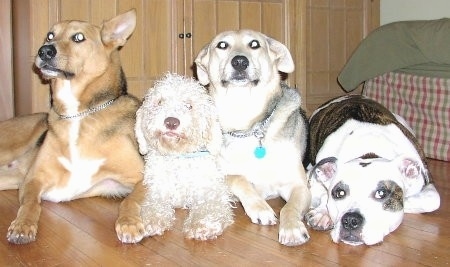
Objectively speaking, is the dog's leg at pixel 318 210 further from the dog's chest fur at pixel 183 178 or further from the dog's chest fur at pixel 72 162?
the dog's chest fur at pixel 72 162

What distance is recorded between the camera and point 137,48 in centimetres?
445

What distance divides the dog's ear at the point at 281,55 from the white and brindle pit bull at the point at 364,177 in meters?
0.50

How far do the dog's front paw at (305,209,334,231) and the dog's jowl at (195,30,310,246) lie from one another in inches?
3.1

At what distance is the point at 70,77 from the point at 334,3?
3849 millimetres

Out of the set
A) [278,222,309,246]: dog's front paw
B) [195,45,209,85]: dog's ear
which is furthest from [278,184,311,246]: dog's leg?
[195,45,209,85]: dog's ear

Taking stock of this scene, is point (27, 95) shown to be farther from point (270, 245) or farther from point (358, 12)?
point (358, 12)

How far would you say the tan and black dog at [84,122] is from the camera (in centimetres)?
294

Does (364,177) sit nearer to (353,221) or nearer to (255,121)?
(353,221)

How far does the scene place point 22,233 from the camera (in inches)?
90.4

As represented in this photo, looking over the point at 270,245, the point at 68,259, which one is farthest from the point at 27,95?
the point at 270,245

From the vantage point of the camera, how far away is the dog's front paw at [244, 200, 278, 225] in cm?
255

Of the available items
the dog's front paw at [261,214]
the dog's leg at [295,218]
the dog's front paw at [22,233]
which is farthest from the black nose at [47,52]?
the dog's leg at [295,218]

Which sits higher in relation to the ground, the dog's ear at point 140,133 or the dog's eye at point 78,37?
the dog's eye at point 78,37

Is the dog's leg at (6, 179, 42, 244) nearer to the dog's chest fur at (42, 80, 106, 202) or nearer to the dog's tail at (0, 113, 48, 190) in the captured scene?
the dog's chest fur at (42, 80, 106, 202)
